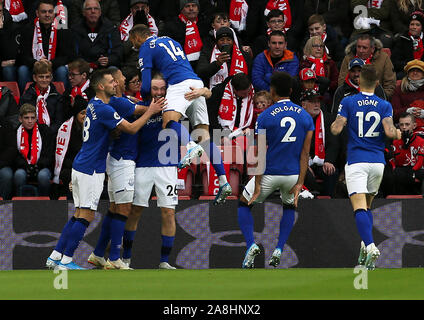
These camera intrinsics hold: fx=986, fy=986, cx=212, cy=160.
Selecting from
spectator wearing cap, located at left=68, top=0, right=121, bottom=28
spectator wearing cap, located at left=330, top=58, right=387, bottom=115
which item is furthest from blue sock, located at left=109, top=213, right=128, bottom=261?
spectator wearing cap, located at left=68, top=0, right=121, bottom=28

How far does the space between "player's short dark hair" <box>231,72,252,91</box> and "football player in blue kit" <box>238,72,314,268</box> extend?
2928mm

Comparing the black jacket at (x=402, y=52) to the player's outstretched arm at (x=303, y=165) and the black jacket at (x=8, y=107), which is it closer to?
the player's outstretched arm at (x=303, y=165)

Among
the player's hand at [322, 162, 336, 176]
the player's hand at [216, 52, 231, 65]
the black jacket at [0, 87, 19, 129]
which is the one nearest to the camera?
the player's hand at [322, 162, 336, 176]

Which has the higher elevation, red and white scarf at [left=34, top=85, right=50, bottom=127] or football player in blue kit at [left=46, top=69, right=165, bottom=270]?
red and white scarf at [left=34, top=85, right=50, bottom=127]

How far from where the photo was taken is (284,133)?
471 inches

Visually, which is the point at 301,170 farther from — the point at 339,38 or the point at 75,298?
the point at 339,38

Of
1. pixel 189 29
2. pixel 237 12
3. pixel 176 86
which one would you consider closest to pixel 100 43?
pixel 189 29

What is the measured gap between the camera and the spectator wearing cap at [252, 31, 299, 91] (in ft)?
51.4

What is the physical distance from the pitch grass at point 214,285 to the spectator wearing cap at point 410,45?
6.29 metres

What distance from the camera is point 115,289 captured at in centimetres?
909

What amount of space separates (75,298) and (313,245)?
6.08 metres

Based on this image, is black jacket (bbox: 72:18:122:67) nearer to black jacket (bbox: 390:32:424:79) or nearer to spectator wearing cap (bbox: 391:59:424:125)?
spectator wearing cap (bbox: 391:59:424:125)

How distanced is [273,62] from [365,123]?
4562 millimetres

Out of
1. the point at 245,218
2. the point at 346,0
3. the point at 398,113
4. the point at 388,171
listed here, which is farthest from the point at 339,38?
the point at 245,218
